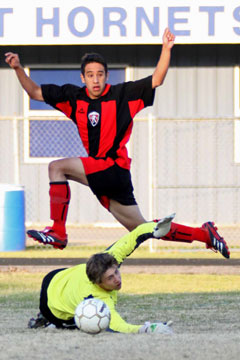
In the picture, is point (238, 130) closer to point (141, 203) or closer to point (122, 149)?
point (141, 203)

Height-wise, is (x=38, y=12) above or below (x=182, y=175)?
above

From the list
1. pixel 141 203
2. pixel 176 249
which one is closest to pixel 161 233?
pixel 176 249

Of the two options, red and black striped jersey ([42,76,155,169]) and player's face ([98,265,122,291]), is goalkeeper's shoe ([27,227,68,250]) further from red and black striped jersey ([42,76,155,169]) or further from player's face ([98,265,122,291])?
red and black striped jersey ([42,76,155,169])

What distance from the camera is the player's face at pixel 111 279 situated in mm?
7922

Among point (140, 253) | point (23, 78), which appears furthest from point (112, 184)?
point (140, 253)

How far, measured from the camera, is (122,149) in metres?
8.32

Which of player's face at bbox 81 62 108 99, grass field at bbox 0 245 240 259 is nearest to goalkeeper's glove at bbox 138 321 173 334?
player's face at bbox 81 62 108 99

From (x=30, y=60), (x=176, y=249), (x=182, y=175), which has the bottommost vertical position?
(x=176, y=249)

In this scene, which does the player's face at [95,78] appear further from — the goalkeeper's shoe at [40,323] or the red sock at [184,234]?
the goalkeeper's shoe at [40,323]

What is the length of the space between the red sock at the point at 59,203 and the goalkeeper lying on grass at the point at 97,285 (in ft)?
1.57

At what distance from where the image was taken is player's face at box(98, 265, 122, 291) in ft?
26.0

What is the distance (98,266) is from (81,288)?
50cm

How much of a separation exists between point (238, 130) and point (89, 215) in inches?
139

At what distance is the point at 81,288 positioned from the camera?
827 centimetres
